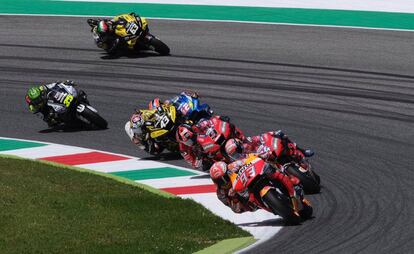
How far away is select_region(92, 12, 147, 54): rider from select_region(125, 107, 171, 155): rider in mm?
8263

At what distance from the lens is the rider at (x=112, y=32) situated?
83.6ft

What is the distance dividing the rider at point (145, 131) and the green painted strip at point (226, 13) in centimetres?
1297

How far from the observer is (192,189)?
15.3 meters

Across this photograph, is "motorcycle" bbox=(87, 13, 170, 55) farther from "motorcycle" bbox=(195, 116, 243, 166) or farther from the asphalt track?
"motorcycle" bbox=(195, 116, 243, 166)

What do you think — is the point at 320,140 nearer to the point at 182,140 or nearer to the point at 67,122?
the point at 182,140

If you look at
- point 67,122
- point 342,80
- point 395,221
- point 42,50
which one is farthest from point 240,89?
point 395,221

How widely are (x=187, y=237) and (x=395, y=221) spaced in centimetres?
273

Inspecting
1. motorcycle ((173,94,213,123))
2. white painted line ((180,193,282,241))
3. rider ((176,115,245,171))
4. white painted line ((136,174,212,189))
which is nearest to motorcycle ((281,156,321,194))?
white painted line ((180,193,282,241))

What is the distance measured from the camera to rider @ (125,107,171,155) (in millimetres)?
17297

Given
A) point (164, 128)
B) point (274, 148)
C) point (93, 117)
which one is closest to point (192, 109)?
point (164, 128)

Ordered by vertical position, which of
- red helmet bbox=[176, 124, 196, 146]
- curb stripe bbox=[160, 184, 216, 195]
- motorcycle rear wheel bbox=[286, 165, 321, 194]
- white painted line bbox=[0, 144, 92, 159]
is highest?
red helmet bbox=[176, 124, 196, 146]

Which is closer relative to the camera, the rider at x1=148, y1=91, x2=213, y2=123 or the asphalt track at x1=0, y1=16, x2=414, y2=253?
the asphalt track at x1=0, y1=16, x2=414, y2=253

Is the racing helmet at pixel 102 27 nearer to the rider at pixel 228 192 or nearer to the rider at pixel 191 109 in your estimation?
the rider at pixel 191 109

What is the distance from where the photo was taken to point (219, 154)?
1558 cm
